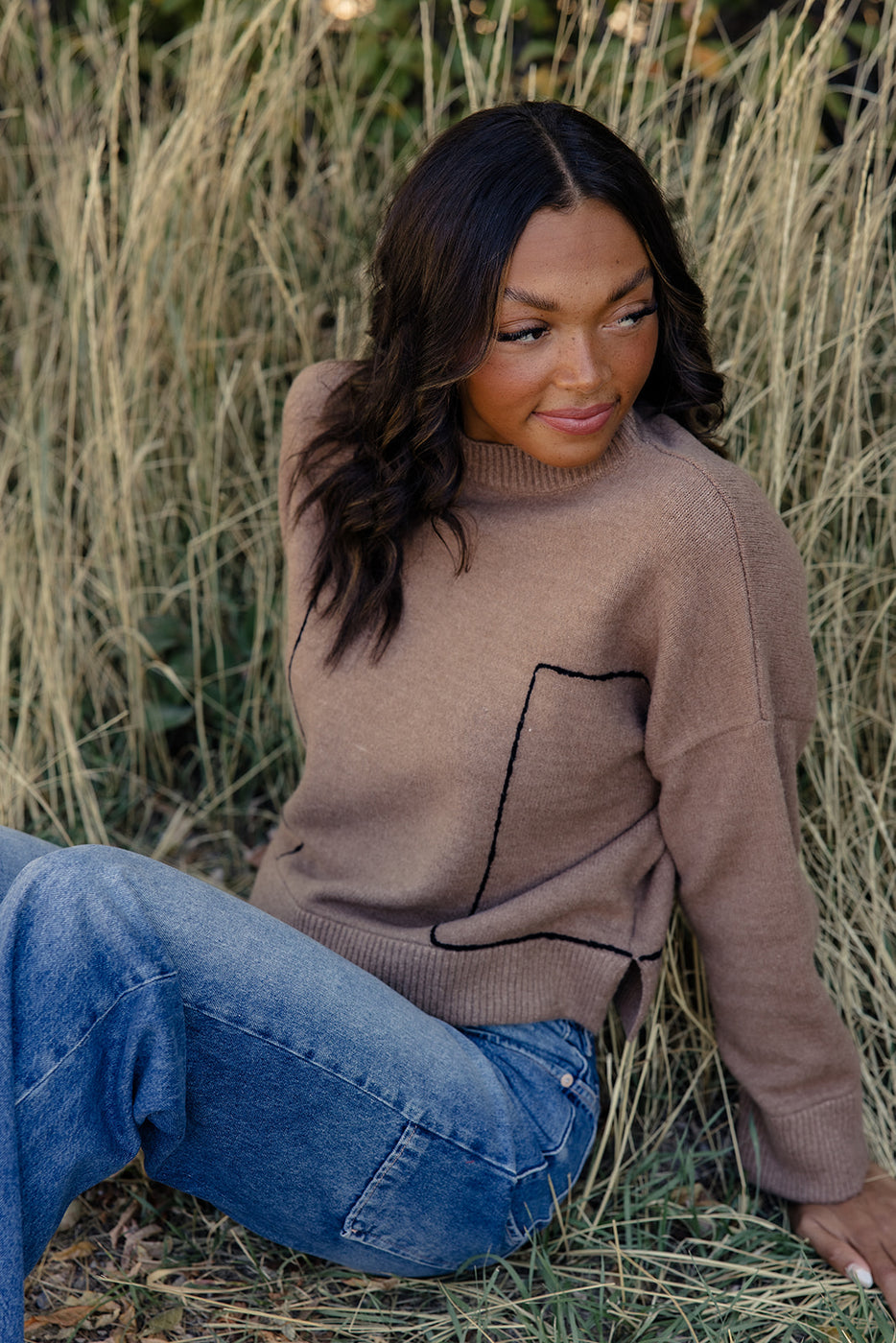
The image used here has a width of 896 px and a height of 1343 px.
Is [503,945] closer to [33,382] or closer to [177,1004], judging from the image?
[177,1004]

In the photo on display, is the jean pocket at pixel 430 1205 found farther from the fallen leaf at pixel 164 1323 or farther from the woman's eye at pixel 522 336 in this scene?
the woman's eye at pixel 522 336

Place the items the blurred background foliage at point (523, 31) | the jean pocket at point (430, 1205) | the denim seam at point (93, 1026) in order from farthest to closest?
the blurred background foliage at point (523, 31), the jean pocket at point (430, 1205), the denim seam at point (93, 1026)

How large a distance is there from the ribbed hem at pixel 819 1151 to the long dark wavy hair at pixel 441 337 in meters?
0.84

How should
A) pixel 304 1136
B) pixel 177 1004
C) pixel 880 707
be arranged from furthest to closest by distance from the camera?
1. pixel 880 707
2. pixel 304 1136
3. pixel 177 1004

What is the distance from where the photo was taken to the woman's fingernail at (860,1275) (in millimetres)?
1646

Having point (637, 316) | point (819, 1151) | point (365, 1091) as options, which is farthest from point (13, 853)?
point (819, 1151)

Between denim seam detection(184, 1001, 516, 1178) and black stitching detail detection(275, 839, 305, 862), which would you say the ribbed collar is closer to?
black stitching detail detection(275, 839, 305, 862)

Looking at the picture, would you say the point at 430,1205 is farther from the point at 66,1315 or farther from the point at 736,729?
the point at 736,729

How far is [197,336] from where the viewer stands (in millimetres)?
2562

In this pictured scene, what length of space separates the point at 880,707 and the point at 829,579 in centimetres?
23

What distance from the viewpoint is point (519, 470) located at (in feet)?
5.42

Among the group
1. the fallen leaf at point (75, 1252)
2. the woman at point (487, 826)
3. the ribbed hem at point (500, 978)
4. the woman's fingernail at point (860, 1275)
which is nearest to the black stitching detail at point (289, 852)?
the woman at point (487, 826)

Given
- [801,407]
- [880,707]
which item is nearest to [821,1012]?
[880,707]

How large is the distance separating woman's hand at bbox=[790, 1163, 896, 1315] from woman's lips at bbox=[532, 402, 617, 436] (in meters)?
1.08
